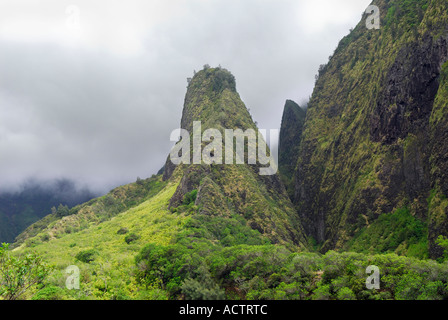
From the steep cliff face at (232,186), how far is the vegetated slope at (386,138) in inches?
565

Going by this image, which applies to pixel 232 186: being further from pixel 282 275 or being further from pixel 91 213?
pixel 91 213

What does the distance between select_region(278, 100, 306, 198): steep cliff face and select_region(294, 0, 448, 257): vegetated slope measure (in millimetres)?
33582

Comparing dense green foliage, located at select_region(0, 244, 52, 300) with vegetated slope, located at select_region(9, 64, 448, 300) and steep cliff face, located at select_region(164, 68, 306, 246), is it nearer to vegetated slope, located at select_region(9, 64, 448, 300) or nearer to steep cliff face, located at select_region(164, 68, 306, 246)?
vegetated slope, located at select_region(9, 64, 448, 300)

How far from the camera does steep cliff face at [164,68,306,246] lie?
2931 inches

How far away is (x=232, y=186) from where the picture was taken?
276 feet

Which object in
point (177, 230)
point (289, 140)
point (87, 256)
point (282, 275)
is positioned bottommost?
point (282, 275)

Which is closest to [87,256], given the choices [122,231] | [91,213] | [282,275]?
Answer: [122,231]

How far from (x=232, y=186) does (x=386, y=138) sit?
4346cm

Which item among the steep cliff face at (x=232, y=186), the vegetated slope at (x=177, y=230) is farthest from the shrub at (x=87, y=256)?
the steep cliff face at (x=232, y=186)

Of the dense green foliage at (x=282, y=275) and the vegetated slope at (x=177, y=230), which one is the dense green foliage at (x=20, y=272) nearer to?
the vegetated slope at (x=177, y=230)

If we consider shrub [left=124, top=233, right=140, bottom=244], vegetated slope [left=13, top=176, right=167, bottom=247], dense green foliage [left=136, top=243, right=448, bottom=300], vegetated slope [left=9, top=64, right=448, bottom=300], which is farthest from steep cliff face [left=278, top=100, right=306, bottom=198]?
dense green foliage [left=136, top=243, right=448, bottom=300]

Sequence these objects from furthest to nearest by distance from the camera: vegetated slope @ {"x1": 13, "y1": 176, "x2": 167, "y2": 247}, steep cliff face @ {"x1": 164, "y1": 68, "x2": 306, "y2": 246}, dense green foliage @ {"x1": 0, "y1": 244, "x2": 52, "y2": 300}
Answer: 1. vegetated slope @ {"x1": 13, "y1": 176, "x2": 167, "y2": 247}
2. steep cliff face @ {"x1": 164, "y1": 68, "x2": 306, "y2": 246}
3. dense green foliage @ {"x1": 0, "y1": 244, "x2": 52, "y2": 300}
